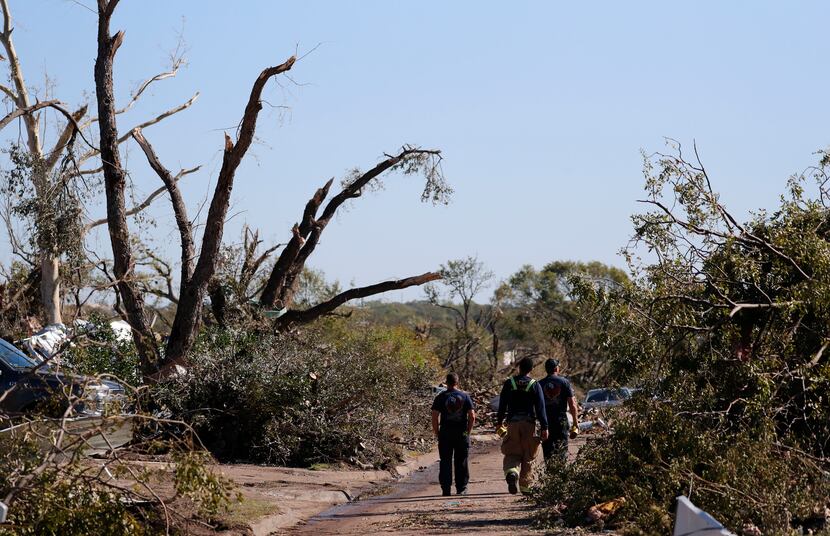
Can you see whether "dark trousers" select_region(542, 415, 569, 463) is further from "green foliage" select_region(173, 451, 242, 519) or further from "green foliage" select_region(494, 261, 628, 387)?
"green foliage" select_region(173, 451, 242, 519)

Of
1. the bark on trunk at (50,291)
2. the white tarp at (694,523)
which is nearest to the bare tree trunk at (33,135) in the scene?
the bark on trunk at (50,291)

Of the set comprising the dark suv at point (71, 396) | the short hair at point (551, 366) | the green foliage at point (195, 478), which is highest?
the short hair at point (551, 366)

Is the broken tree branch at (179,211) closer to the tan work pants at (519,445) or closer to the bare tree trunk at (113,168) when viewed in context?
the bare tree trunk at (113,168)

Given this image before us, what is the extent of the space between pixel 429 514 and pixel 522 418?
2.13 m

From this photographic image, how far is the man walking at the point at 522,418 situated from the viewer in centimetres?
1377

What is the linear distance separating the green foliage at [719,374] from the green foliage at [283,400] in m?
5.97

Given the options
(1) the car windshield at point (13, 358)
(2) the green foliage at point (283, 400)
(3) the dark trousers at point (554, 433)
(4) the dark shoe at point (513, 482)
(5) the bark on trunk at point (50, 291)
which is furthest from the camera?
(5) the bark on trunk at point (50, 291)

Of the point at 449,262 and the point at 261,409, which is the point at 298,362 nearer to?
the point at 261,409

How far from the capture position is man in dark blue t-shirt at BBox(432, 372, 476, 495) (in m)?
14.4

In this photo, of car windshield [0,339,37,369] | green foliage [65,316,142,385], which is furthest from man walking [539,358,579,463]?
green foliage [65,316,142,385]

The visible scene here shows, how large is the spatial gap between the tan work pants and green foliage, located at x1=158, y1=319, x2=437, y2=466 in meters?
4.50

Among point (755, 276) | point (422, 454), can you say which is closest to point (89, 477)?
point (755, 276)

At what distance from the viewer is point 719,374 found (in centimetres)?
1163

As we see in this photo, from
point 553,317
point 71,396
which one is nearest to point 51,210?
point 71,396
